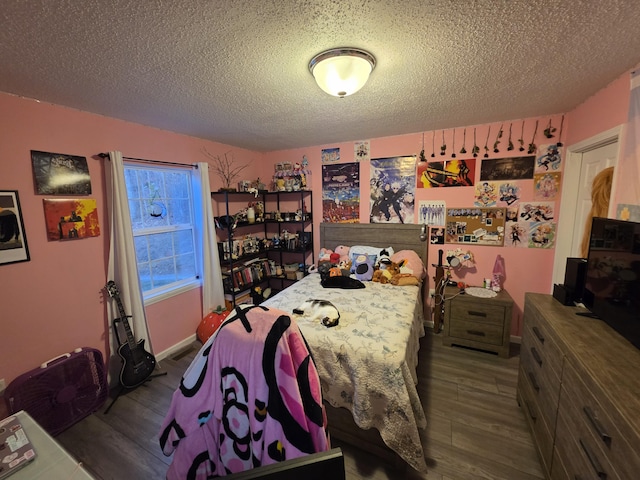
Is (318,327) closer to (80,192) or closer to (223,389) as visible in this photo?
(223,389)

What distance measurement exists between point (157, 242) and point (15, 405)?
1.56 metres

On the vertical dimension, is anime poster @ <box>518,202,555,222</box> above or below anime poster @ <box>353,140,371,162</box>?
below

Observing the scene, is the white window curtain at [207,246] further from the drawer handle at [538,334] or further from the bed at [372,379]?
the drawer handle at [538,334]

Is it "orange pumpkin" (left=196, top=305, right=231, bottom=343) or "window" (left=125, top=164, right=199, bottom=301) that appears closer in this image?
"window" (left=125, top=164, right=199, bottom=301)

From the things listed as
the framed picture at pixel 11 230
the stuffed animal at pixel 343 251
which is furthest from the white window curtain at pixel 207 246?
the stuffed animal at pixel 343 251

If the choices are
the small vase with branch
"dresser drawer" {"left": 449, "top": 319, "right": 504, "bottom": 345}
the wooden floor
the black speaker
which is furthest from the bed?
the small vase with branch

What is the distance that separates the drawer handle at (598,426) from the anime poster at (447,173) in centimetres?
228

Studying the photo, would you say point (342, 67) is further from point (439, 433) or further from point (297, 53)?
point (439, 433)

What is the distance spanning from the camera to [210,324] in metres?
2.94

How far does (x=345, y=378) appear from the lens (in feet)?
5.27

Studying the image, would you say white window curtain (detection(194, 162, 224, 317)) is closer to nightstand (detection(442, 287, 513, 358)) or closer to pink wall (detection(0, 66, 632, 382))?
pink wall (detection(0, 66, 632, 382))

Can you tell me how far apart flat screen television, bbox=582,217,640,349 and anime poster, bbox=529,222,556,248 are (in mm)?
1195

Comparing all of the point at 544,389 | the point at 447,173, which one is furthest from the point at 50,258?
the point at 447,173

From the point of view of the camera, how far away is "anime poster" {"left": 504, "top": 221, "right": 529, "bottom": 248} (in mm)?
2672
